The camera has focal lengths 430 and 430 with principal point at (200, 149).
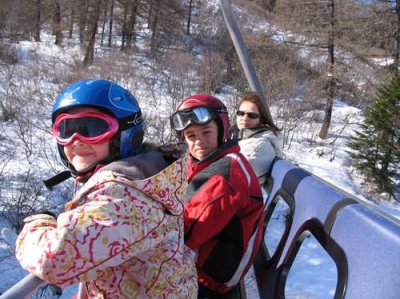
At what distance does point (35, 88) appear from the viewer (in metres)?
11.7

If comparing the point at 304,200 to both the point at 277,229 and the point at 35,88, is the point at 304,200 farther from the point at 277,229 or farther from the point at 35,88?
the point at 35,88

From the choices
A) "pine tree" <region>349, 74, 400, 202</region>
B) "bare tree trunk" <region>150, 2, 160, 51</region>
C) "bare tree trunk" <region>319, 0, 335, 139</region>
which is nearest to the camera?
"pine tree" <region>349, 74, 400, 202</region>

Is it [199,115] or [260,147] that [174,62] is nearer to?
[260,147]

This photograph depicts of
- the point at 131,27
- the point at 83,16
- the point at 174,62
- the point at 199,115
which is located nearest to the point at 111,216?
the point at 199,115

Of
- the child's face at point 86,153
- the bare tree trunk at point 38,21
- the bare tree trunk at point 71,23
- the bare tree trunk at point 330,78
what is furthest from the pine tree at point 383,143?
the bare tree trunk at point 38,21

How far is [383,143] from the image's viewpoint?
13.1 metres

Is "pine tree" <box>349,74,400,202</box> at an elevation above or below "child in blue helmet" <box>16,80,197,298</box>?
below

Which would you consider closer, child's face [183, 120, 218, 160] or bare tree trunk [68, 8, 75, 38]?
child's face [183, 120, 218, 160]

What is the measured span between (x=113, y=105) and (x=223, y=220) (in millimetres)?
743

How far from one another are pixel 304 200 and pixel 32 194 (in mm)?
4901

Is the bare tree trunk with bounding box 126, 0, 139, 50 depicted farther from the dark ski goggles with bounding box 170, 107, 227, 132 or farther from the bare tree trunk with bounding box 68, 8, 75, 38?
the dark ski goggles with bounding box 170, 107, 227, 132

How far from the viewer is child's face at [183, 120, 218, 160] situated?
2336mm

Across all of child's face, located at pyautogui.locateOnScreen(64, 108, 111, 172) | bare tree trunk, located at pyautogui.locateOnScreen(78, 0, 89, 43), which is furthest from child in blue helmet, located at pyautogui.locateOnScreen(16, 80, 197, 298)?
bare tree trunk, located at pyautogui.locateOnScreen(78, 0, 89, 43)

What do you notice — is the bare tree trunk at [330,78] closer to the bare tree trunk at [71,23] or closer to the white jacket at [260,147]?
the bare tree trunk at [71,23]
